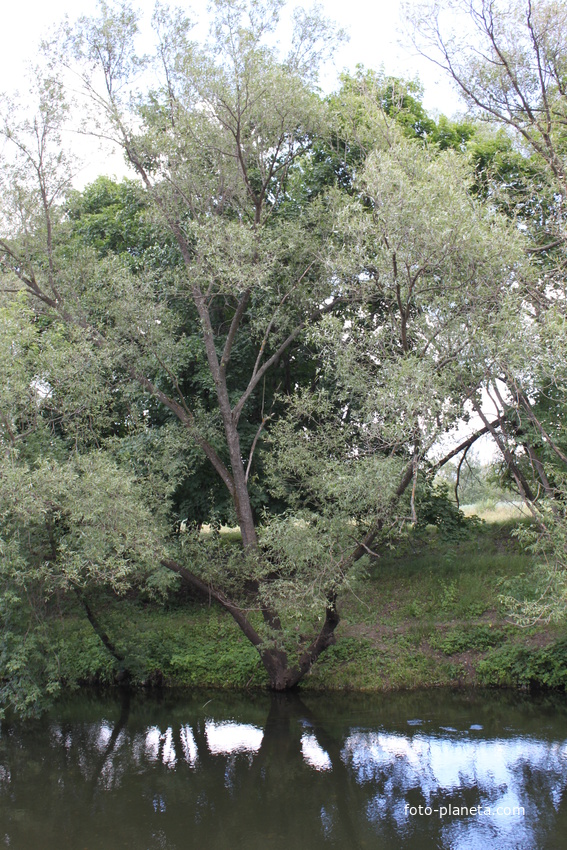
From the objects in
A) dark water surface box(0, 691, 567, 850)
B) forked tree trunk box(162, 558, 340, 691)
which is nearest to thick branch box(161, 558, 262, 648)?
forked tree trunk box(162, 558, 340, 691)

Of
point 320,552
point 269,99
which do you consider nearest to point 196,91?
point 269,99

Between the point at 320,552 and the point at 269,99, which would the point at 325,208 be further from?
the point at 320,552

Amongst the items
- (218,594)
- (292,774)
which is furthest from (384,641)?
(292,774)

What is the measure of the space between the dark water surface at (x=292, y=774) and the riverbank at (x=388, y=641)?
563mm

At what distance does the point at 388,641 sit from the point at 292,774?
5.45m

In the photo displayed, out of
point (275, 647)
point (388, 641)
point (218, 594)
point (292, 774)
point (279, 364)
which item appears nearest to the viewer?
point (292, 774)

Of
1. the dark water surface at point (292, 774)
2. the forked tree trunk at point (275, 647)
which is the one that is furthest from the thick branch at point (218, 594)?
the dark water surface at point (292, 774)

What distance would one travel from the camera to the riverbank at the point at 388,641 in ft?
46.5

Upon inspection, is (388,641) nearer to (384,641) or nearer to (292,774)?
(384,641)

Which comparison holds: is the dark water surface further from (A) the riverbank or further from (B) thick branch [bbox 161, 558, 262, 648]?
(B) thick branch [bbox 161, 558, 262, 648]

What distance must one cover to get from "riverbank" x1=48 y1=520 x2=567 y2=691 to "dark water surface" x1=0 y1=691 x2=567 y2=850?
22.2 inches

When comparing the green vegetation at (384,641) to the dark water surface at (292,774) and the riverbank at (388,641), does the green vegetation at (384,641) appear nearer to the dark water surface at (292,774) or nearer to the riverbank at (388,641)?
the riverbank at (388,641)

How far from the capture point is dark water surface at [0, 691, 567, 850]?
8.53 m

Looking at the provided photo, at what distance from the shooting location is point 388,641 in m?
15.5
